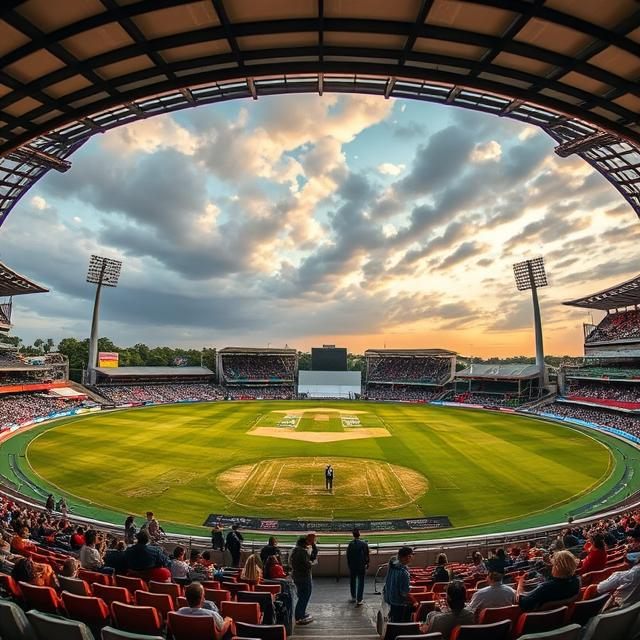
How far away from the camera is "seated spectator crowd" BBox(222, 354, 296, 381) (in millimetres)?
106938

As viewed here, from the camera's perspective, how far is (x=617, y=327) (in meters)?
76.2

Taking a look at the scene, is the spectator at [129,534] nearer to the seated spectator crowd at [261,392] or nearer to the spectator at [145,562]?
the spectator at [145,562]

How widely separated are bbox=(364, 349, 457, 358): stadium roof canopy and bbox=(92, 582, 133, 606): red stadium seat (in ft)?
334

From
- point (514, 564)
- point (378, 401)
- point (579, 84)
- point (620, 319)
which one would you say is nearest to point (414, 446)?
point (514, 564)

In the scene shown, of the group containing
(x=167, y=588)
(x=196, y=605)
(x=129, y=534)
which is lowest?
(x=129, y=534)

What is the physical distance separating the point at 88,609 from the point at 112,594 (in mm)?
691

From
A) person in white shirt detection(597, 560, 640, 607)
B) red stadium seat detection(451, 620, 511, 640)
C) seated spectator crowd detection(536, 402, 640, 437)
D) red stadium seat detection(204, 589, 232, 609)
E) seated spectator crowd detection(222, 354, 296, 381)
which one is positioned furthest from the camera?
seated spectator crowd detection(222, 354, 296, 381)

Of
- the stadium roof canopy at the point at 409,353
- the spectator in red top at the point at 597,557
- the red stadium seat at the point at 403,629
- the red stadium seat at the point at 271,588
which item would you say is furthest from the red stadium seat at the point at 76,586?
the stadium roof canopy at the point at 409,353

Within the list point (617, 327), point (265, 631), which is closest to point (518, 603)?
point (265, 631)

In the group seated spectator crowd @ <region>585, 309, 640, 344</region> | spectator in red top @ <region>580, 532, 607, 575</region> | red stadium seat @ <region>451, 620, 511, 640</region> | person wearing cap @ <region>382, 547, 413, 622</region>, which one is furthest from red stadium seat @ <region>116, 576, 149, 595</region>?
seated spectator crowd @ <region>585, 309, 640, 344</region>

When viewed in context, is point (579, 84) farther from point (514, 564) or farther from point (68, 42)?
point (514, 564)

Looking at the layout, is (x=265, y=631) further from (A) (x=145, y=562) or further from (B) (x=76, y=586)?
(A) (x=145, y=562)

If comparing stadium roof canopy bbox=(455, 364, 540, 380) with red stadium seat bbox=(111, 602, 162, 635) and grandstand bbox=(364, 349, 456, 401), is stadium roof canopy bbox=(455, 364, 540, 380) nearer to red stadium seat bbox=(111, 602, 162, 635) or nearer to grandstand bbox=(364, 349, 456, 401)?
grandstand bbox=(364, 349, 456, 401)

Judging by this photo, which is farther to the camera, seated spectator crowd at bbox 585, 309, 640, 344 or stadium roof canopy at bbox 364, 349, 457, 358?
stadium roof canopy at bbox 364, 349, 457, 358
